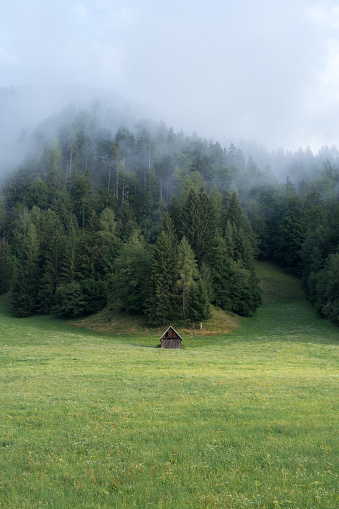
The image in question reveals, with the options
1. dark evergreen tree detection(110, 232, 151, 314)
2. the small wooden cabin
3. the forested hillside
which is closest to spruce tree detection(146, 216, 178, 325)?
the forested hillside

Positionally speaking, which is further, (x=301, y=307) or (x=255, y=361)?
(x=301, y=307)

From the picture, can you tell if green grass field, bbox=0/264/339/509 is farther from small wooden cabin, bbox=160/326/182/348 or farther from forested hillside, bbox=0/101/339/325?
forested hillside, bbox=0/101/339/325

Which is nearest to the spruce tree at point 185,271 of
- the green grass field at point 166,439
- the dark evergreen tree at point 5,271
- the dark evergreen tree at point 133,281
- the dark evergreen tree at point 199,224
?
the dark evergreen tree at point 133,281

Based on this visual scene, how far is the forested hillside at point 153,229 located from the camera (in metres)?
70.9

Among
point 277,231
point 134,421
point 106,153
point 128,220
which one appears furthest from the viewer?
point 106,153

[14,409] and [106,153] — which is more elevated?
[106,153]

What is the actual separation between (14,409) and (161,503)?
33.5 ft

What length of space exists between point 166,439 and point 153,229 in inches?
4021

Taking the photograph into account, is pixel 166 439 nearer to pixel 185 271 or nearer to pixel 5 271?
pixel 185 271

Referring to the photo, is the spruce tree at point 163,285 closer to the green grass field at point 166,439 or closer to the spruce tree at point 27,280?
the spruce tree at point 27,280

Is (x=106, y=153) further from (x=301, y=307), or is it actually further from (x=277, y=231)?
(x=301, y=307)

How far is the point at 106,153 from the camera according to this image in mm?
161125

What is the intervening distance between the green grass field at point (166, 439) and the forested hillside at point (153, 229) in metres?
41.8

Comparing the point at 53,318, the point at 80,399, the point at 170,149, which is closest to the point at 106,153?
the point at 170,149
